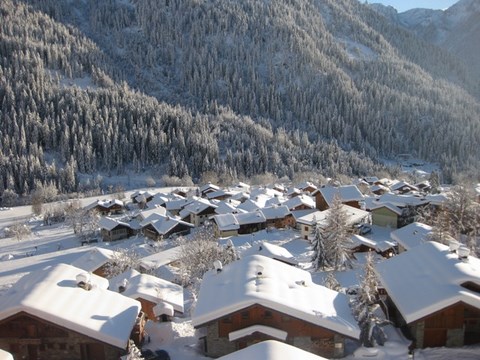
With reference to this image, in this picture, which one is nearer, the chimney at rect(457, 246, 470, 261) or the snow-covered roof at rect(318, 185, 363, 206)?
the chimney at rect(457, 246, 470, 261)

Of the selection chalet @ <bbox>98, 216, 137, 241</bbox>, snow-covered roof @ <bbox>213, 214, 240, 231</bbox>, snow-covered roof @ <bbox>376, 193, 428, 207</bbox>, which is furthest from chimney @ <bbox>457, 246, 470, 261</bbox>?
chalet @ <bbox>98, 216, 137, 241</bbox>

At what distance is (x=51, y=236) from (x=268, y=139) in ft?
390

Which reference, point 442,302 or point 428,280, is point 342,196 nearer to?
point 428,280

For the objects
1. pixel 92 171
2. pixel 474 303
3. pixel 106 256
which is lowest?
pixel 92 171

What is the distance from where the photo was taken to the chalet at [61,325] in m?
20.9

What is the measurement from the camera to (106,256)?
4741 centimetres

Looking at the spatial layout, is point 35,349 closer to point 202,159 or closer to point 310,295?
point 310,295

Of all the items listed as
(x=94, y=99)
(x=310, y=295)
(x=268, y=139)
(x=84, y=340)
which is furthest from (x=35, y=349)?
(x=94, y=99)

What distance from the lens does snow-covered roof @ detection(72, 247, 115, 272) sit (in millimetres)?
46531

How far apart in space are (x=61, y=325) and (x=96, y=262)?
89.2 feet

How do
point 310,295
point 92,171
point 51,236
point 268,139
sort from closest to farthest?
point 310,295 → point 51,236 → point 92,171 → point 268,139

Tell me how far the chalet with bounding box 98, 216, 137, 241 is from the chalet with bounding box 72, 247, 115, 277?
2955 centimetres

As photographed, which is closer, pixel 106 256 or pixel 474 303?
pixel 474 303

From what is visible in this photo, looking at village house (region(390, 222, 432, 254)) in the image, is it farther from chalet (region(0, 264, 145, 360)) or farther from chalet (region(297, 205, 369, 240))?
chalet (region(0, 264, 145, 360))
